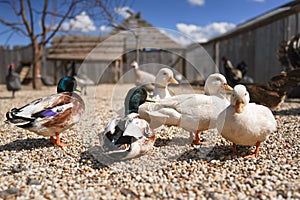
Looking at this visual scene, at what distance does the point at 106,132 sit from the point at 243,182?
1.11 m

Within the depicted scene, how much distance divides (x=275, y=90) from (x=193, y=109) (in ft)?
6.93

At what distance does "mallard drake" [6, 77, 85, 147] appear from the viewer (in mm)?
2469

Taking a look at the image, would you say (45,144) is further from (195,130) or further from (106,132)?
(195,130)

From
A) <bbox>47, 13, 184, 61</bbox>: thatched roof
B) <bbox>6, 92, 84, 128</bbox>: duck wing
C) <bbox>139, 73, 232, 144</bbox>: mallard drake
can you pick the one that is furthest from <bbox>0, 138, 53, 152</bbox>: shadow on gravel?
<bbox>47, 13, 184, 61</bbox>: thatched roof

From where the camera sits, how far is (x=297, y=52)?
225 inches

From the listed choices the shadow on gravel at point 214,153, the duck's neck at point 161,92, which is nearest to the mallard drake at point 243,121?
the shadow on gravel at point 214,153

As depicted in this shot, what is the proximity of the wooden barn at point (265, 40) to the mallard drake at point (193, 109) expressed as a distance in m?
4.25

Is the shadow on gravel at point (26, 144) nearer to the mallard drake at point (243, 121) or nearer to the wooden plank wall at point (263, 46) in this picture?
the mallard drake at point (243, 121)

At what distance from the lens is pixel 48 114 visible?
Result: 8.21 ft

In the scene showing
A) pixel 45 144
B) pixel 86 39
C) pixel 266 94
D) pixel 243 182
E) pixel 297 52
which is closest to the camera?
pixel 243 182

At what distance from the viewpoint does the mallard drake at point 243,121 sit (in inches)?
85.7

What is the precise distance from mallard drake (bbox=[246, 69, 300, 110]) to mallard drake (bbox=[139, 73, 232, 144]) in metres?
1.52

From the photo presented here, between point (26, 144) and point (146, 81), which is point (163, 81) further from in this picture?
point (146, 81)

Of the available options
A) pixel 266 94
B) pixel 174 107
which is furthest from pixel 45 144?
pixel 266 94
